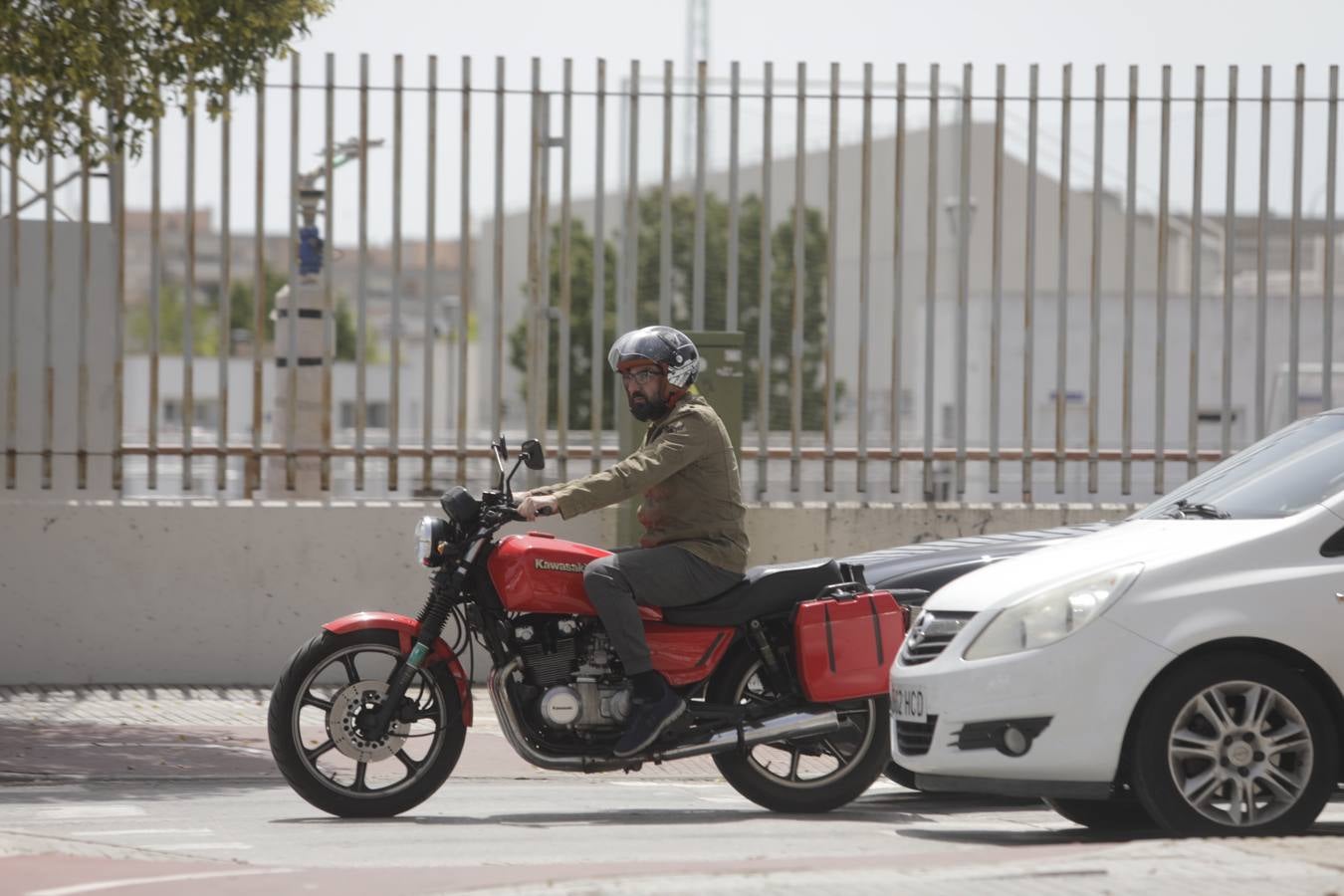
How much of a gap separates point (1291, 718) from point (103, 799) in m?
4.46

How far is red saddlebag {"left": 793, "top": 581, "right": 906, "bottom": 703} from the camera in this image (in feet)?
24.2

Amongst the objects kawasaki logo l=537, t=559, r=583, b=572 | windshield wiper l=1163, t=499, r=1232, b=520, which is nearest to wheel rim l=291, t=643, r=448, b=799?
kawasaki logo l=537, t=559, r=583, b=572

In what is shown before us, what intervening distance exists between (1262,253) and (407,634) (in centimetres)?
686

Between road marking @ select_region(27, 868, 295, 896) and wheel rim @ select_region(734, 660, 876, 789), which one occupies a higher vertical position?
wheel rim @ select_region(734, 660, 876, 789)

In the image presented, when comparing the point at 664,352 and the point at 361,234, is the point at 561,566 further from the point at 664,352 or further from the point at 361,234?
the point at 361,234

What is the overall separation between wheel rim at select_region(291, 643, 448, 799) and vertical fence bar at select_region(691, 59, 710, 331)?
15.6ft

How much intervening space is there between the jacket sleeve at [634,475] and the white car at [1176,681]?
1.33m

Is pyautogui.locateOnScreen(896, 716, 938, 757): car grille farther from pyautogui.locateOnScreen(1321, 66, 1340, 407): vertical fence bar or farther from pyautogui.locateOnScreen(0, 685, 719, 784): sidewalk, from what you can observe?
pyautogui.locateOnScreen(1321, 66, 1340, 407): vertical fence bar

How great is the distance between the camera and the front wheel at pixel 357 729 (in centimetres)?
716

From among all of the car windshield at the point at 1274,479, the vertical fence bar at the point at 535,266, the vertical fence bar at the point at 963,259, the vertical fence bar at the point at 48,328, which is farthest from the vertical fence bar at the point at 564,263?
the car windshield at the point at 1274,479

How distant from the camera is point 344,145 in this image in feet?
38.3

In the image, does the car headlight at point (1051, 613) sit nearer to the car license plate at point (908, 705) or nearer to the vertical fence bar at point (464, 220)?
the car license plate at point (908, 705)

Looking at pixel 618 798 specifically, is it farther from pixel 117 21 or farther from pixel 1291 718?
pixel 117 21

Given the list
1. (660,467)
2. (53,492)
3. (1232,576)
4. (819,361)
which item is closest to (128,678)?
(53,492)
